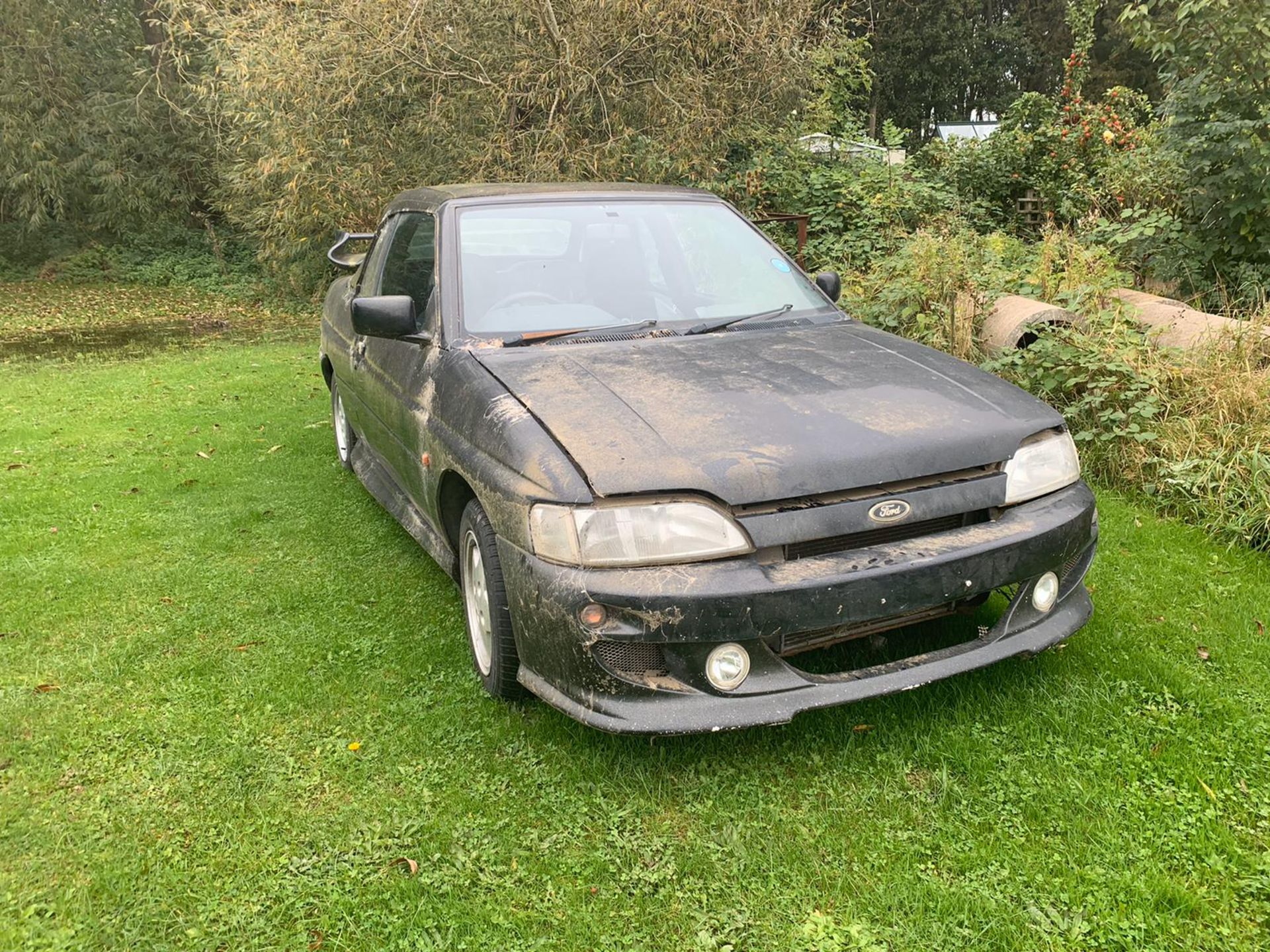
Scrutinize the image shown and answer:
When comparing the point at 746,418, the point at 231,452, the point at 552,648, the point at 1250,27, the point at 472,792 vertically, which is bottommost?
the point at 231,452

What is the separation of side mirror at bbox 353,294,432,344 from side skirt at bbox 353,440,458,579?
718 mm

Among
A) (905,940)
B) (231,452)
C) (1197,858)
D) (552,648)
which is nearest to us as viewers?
(905,940)

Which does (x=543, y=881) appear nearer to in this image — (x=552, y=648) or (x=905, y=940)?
(x=552, y=648)

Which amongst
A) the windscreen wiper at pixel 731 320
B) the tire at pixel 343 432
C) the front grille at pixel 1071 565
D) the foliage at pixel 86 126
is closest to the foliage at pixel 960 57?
the foliage at pixel 86 126

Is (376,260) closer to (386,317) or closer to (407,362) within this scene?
(407,362)

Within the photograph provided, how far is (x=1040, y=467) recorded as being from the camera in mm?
2732

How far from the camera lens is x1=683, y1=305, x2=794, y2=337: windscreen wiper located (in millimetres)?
3477

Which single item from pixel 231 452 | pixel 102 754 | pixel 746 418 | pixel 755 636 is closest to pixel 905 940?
pixel 755 636

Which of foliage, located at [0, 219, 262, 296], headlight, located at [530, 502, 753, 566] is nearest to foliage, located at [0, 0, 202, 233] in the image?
foliage, located at [0, 219, 262, 296]

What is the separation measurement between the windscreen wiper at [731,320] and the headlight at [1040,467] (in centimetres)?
123

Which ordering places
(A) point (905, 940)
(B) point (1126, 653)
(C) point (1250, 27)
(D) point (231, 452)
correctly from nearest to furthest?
1. (A) point (905, 940)
2. (B) point (1126, 653)
3. (C) point (1250, 27)
4. (D) point (231, 452)

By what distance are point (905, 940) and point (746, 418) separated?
135cm

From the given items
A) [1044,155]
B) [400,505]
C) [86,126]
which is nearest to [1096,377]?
[400,505]

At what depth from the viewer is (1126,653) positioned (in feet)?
10.2
